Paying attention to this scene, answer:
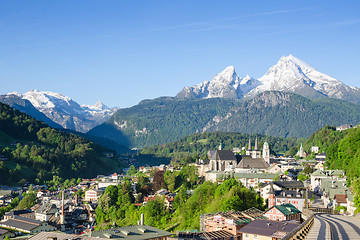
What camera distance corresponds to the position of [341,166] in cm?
10575

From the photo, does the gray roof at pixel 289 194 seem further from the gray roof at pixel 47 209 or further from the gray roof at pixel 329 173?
the gray roof at pixel 47 209

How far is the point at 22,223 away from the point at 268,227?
209ft

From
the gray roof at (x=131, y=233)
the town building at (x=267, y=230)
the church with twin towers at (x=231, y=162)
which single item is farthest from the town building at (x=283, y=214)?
the church with twin towers at (x=231, y=162)

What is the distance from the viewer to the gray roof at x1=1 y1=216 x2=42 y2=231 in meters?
102

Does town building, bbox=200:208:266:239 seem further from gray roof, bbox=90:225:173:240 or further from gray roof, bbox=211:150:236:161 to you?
gray roof, bbox=211:150:236:161

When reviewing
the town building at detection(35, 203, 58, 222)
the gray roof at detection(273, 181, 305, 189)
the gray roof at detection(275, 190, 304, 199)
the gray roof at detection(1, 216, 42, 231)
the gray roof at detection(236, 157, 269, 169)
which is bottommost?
the gray roof at detection(1, 216, 42, 231)

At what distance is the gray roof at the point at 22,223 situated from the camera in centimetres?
10188

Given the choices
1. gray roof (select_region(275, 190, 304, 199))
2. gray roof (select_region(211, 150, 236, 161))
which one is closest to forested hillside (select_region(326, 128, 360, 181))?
gray roof (select_region(275, 190, 304, 199))

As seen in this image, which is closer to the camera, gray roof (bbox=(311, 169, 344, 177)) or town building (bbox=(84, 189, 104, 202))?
gray roof (bbox=(311, 169, 344, 177))

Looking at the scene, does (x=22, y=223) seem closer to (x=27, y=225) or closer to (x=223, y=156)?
(x=27, y=225)

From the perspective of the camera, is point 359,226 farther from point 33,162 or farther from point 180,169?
point 33,162

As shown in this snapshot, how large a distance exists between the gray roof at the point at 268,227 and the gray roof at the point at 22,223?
56.6 metres

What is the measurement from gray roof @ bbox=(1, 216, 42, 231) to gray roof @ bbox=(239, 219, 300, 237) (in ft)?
186

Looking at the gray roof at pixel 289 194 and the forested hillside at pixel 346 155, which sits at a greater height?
the forested hillside at pixel 346 155
